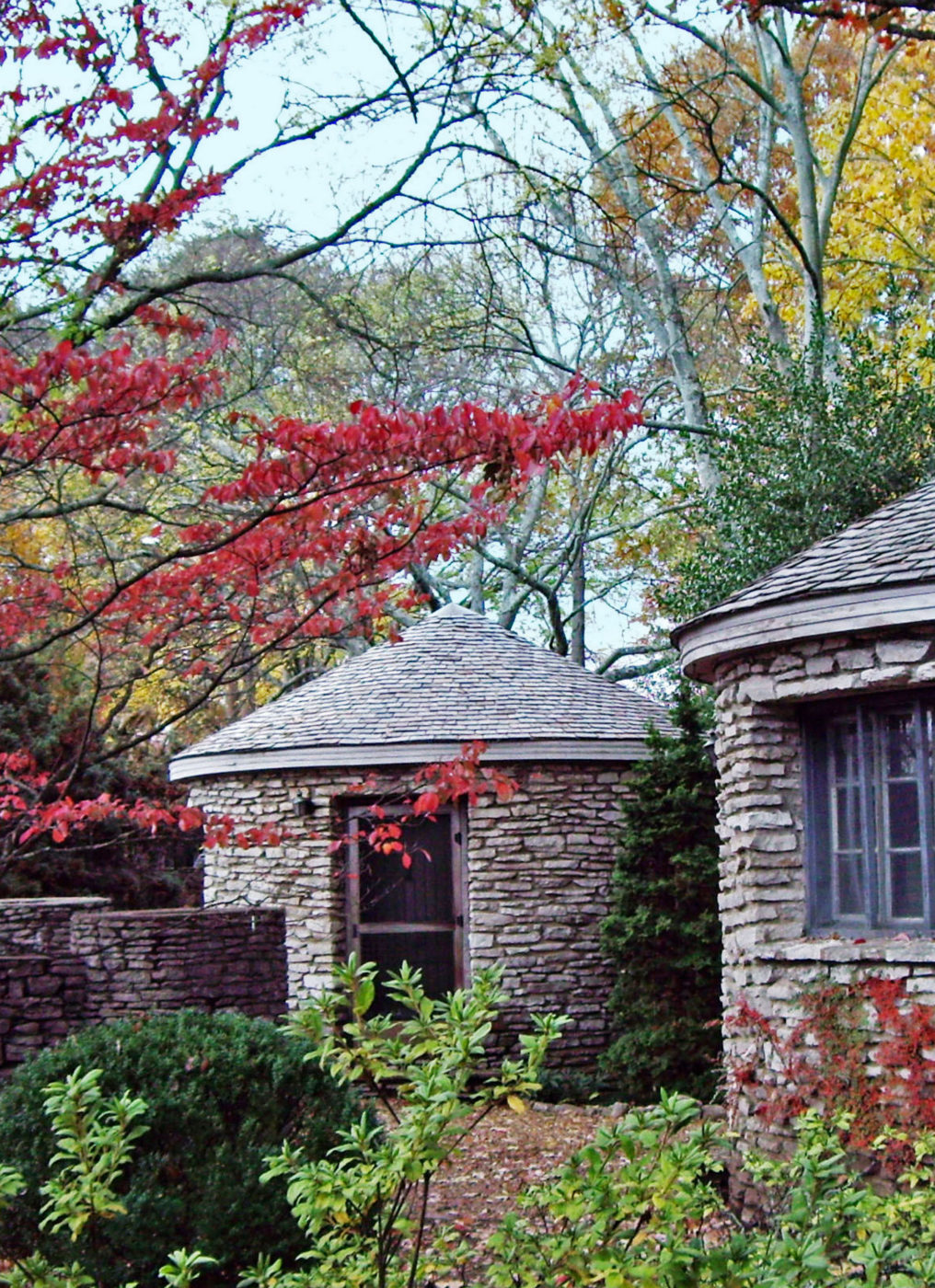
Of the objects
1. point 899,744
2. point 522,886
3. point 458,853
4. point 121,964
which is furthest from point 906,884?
point 121,964

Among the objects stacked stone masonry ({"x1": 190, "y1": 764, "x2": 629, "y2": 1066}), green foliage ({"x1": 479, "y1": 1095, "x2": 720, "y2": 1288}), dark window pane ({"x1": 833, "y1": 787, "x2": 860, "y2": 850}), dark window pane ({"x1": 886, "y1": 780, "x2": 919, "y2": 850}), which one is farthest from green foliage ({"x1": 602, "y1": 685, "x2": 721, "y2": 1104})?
green foliage ({"x1": 479, "y1": 1095, "x2": 720, "y2": 1288})

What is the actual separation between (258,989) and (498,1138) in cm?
274

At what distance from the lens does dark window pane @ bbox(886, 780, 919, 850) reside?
746 cm

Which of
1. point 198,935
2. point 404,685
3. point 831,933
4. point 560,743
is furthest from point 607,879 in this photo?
point 831,933

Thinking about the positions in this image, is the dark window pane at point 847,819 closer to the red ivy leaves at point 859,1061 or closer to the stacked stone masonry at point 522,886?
the red ivy leaves at point 859,1061

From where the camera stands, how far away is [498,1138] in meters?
10.1

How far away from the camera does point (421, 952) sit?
12.5 m

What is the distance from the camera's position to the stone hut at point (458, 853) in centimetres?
1230

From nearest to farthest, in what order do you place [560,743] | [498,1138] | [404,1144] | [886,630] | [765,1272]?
[765,1272] → [404,1144] → [886,630] → [498,1138] → [560,743]

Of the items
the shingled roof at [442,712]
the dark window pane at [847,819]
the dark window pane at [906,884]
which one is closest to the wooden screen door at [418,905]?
the shingled roof at [442,712]

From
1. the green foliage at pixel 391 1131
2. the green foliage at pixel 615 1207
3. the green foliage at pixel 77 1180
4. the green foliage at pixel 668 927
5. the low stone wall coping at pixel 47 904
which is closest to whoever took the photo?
the green foliage at pixel 615 1207

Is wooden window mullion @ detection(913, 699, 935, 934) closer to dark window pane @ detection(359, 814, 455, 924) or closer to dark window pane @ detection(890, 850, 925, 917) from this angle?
dark window pane @ detection(890, 850, 925, 917)

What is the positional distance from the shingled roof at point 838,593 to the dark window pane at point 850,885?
48.3 inches

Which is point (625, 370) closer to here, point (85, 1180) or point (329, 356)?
point (329, 356)
